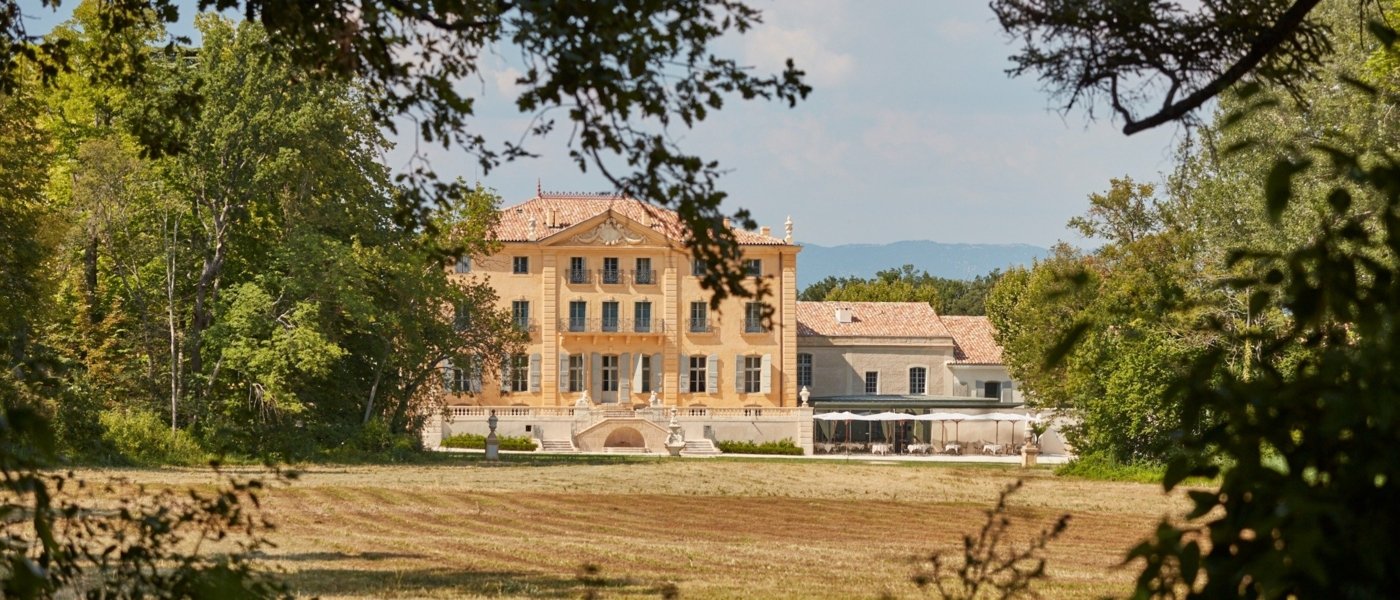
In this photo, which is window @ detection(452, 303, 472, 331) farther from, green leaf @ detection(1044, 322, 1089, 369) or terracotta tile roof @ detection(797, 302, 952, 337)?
green leaf @ detection(1044, 322, 1089, 369)

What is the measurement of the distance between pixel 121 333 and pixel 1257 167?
23815 millimetres

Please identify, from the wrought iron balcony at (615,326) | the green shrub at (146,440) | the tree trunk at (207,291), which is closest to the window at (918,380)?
the wrought iron balcony at (615,326)

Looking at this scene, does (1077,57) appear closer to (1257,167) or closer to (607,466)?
(1257,167)

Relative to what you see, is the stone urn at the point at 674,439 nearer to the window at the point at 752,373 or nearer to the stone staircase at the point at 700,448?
the stone staircase at the point at 700,448

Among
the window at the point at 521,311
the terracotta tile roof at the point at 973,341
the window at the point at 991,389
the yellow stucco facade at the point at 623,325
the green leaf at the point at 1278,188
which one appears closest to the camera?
the green leaf at the point at 1278,188

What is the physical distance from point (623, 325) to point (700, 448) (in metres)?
7.57

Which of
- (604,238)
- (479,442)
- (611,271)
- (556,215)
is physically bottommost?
(479,442)

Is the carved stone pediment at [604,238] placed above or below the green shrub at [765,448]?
above

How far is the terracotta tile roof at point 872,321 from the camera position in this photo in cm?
6531

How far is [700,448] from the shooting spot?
181ft

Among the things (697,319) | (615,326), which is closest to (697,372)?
(697,319)

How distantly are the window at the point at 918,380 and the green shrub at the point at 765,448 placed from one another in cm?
1038

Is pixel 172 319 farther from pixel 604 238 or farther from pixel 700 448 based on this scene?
pixel 604 238

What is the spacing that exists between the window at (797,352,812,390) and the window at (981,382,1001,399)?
736 centimetres
